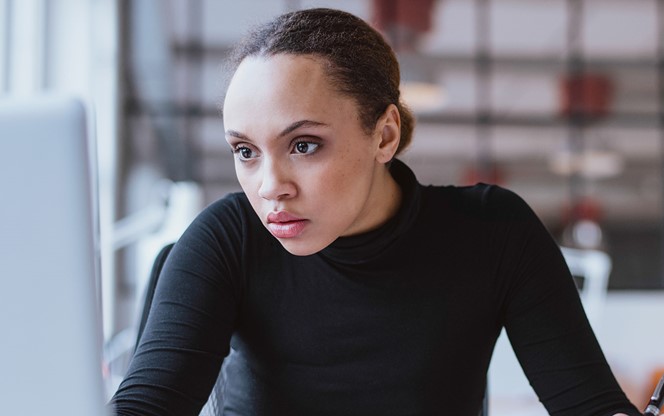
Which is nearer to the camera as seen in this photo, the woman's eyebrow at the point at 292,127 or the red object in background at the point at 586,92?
the woman's eyebrow at the point at 292,127

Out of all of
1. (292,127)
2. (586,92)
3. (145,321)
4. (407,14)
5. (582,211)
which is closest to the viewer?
(292,127)

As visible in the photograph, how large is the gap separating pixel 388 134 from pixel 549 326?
30cm

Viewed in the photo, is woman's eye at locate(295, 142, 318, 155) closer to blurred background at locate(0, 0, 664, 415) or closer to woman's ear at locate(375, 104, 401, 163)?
woman's ear at locate(375, 104, 401, 163)

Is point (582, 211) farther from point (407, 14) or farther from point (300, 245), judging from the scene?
point (300, 245)

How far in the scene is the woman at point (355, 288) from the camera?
0.89 meters

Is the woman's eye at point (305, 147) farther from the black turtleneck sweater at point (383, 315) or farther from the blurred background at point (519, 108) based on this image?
the blurred background at point (519, 108)

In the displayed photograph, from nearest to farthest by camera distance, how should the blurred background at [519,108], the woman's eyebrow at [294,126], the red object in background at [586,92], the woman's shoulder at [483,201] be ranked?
the woman's eyebrow at [294,126] → the woman's shoulder at [483,201] → the blurred background at [519,108] → the red object in background at [586,92]

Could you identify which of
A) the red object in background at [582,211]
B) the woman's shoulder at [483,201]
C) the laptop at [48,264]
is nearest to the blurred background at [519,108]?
the red object in background at [582,211]

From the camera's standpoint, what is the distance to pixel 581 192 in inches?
268

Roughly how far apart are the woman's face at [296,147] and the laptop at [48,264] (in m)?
0.38

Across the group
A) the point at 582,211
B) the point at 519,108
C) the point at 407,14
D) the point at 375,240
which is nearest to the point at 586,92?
the point at 519,108

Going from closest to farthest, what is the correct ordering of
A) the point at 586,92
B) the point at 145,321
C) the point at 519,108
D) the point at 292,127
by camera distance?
the point at 292,127 → the point at 145,321 → the point at 586,92 → the point at 519,108

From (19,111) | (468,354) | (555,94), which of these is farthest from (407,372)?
(555,94)

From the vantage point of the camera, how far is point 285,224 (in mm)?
874
